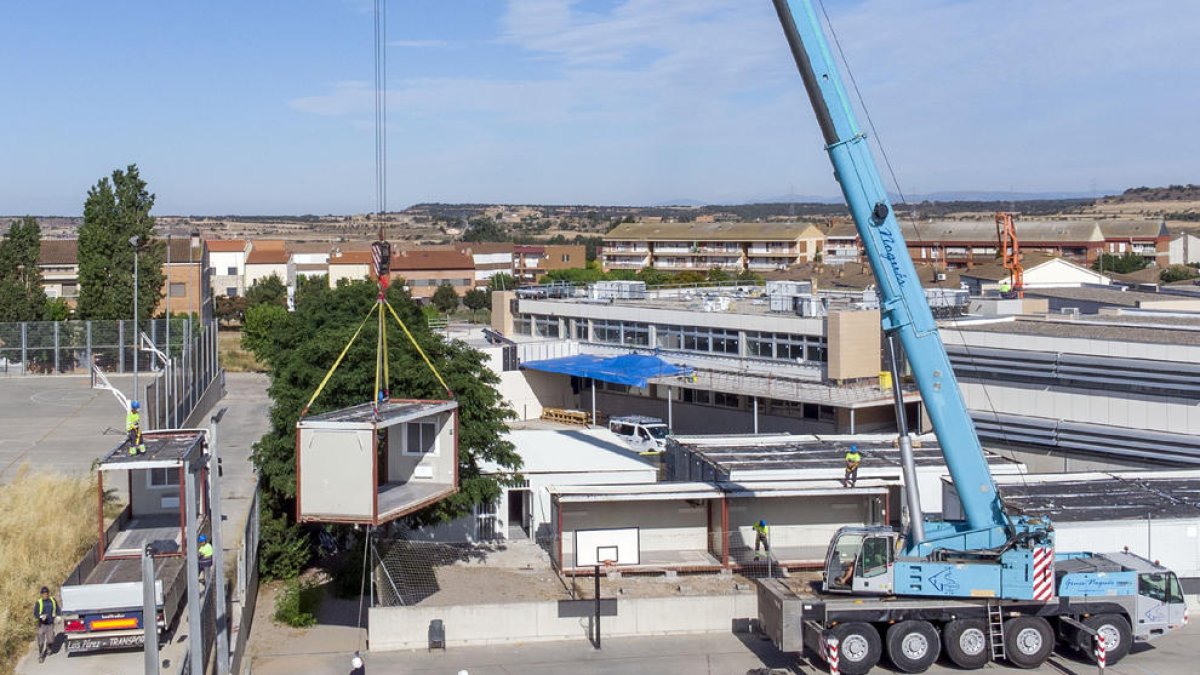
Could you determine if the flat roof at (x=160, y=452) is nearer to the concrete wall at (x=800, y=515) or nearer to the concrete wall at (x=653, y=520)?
the concrete wall at (x=653, y=520)

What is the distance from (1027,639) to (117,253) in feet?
147

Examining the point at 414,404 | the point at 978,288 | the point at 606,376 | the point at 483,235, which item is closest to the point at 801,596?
the point at 414,404

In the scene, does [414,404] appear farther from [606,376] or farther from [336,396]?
[606,376]

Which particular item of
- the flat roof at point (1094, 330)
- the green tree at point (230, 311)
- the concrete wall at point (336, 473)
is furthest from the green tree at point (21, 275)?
the concrete wall at point (336, 473)

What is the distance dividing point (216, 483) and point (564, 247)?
97932 millimetres

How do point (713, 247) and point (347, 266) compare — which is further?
point (713, 247)

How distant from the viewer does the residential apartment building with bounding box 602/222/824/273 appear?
107375 mm

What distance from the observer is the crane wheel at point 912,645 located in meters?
15.8

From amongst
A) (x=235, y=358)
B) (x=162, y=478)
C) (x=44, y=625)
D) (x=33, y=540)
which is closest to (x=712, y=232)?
(x=235, y=358)

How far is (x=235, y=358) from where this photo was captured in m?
58.6

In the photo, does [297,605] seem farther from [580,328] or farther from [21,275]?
[21,275]

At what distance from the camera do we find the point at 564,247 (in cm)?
11069

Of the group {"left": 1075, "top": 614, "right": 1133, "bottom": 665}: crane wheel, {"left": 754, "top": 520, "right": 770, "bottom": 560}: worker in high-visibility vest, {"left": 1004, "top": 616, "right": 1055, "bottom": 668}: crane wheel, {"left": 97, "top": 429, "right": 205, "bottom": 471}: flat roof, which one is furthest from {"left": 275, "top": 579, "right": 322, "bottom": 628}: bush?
{"left": 1075, "top": 614, "right": 1133, "bottom": 665}: crane wheel

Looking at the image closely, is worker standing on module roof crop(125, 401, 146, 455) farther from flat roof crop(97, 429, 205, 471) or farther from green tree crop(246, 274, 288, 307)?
green tree crop(246, 274, 288, 307)
